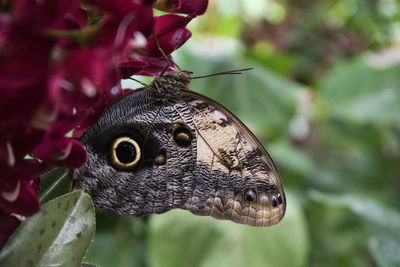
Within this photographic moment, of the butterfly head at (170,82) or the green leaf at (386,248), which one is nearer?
the butterfly head at (170,82)

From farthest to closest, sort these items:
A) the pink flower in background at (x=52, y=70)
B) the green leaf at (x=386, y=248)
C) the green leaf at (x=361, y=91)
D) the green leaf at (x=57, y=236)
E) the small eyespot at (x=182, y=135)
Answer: the green leaf at (x=361, y=91) → the green leaf at (x=386, y=248) → the small eyespot at (x=182, y=135) → the green leaf at (x=57, y=236) → the pink flower in background at (x=52, y=70)

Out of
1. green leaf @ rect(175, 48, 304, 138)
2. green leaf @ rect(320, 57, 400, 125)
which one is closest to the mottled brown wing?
green leaf @ rect(175, 48, 304, 138)

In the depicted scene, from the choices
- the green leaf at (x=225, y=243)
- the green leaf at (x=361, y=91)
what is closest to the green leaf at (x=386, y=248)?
the green leaf at (x=225, y=243)

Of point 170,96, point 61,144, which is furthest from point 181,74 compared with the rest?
point 61,144

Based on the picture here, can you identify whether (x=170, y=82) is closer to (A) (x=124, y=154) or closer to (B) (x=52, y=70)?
(A) (x=124, y=154)

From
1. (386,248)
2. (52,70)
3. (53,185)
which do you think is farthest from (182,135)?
(386,248)

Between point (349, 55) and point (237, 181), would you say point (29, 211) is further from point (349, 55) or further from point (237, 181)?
point (349, 55)

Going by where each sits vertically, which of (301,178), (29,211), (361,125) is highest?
(361,125)

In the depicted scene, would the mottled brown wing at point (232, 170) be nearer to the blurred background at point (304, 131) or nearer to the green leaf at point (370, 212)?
the blurred background at point (304, 131)
